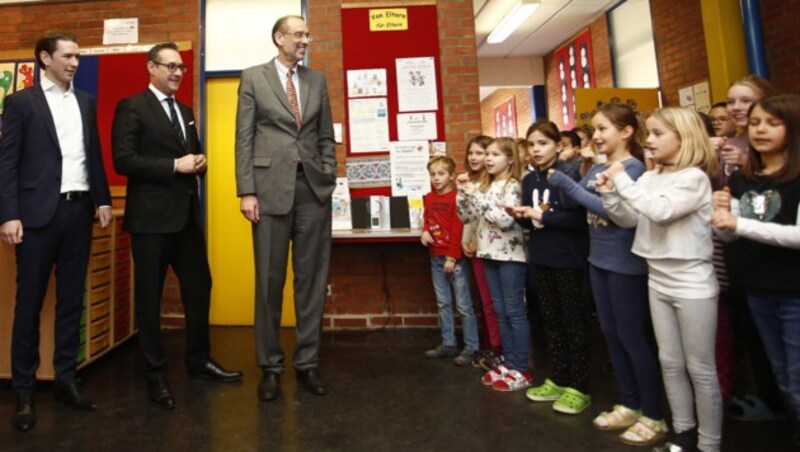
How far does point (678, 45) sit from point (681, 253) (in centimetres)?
409

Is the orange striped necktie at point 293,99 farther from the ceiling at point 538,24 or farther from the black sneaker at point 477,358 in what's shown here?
the ceiling at point 538,24

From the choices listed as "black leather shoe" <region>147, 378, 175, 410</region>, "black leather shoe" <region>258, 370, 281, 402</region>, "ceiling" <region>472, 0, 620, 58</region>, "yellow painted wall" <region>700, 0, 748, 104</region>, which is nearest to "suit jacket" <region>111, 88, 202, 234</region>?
"black leather shoe" <region>147, 378, 175, 410</region>

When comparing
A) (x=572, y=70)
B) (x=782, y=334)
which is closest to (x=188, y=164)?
(x=782, y=334)

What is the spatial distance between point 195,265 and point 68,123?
36.5 inches

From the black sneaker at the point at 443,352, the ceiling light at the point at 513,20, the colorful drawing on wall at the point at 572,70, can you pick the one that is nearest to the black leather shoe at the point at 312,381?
the black sneaker at the point at 443,352

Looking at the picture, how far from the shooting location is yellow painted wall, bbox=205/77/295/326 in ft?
12.8

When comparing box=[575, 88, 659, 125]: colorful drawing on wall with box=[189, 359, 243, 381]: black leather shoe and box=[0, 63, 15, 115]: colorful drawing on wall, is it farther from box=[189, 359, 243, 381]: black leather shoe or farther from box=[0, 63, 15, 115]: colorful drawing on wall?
box=[0, 63, 15, 115]: colorful drawing on wall

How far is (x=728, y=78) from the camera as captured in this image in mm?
3592

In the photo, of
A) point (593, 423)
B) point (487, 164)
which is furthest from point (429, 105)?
point (593, 423)

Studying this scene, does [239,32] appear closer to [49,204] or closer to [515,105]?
[49,204]

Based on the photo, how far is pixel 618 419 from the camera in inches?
76.2

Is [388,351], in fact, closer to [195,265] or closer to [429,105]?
[195,265]

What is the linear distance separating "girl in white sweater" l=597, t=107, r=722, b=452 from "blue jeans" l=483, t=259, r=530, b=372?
70 cm

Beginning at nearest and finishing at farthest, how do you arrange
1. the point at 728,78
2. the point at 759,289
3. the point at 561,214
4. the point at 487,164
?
the point at 759,289
the point at 561,214
the point at 487,164
the point at 728,78
